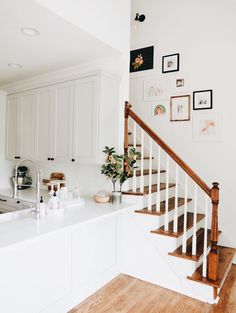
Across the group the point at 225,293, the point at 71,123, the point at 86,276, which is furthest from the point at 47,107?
the point at 225,293

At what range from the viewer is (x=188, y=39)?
3.86m

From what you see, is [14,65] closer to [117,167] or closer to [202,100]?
[117,167]

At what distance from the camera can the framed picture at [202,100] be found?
12.0ft

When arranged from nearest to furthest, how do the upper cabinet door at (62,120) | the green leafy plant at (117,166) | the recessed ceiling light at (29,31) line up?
the recessed ceiling light at (29,31)
the green leafy plant at (117,166)
the upper cabinet door at (62,120)

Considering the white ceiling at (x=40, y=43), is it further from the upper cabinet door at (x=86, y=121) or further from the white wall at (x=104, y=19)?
the upper cabinet door at (x=86, y=121)

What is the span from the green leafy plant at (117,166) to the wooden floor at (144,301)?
3.61 ft

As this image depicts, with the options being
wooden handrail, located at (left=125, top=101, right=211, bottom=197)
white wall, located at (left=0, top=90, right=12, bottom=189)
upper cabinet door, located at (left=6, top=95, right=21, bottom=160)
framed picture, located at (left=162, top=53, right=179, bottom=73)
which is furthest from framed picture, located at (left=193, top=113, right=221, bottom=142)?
white wall, located at (left=0, top=90, right=12, bottom=189)

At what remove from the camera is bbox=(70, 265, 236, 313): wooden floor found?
243 cm

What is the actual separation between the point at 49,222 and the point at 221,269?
198cm

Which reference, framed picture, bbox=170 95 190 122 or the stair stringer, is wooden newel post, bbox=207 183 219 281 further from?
framed picture, bbox=170 95 190 122

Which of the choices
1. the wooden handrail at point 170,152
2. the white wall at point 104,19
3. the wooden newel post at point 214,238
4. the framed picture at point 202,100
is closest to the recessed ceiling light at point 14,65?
the white wall at point 104,19

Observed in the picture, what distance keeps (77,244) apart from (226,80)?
9.54 feet

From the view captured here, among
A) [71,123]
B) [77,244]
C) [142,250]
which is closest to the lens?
[77,244]

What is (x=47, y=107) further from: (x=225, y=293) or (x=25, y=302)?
(x=225, y=293)
